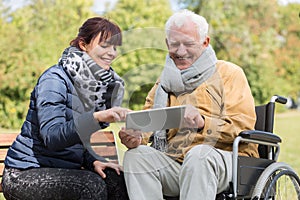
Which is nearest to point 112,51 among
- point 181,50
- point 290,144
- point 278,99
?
point 181,50

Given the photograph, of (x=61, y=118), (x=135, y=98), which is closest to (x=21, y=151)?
(x=61, y=118)

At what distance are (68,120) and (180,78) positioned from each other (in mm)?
539

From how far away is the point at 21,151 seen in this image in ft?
9.09

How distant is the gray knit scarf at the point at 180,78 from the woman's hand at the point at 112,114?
0.40 meters

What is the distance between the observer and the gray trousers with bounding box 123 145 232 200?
2.64 meters

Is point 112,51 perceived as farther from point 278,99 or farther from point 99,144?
point 278,99

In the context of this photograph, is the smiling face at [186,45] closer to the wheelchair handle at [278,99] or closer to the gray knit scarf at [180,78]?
the gray knit scarf at [180,78]

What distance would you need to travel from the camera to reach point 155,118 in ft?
8.43

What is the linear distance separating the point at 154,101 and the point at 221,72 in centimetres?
34

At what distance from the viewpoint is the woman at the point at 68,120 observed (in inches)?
102

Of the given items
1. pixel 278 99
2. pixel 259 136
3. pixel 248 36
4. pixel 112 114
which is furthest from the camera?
pixel 248 36

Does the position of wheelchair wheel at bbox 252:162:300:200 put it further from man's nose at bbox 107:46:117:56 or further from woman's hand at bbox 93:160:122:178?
man's nose at bbox 107:46:117:56

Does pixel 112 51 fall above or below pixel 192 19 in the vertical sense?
below

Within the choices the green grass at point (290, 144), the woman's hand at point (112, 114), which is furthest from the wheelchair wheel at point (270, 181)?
the green grass at point (290, 144)
